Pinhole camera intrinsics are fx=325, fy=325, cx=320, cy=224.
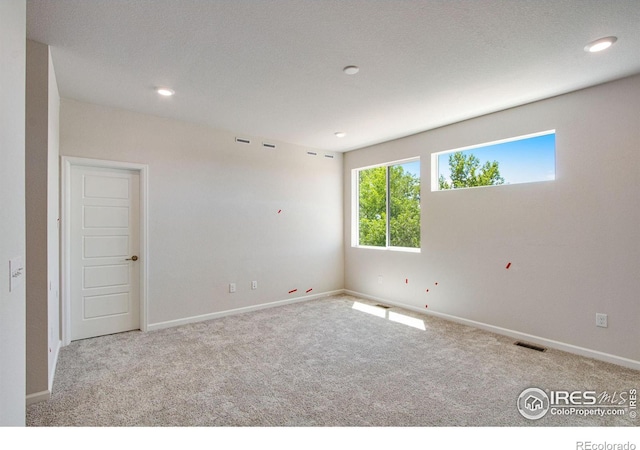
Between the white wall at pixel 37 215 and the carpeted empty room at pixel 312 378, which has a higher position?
the white wall at pixel 37 215

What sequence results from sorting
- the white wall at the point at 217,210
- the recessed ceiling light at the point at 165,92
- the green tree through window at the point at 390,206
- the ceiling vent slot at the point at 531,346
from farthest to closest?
1. the green tree through window at the point at 390,206
2. the white wall at the point at 217,210
3. the ceiling vent slot at the point at 531,346
4. the recessed ceiling light at the point at 165,92

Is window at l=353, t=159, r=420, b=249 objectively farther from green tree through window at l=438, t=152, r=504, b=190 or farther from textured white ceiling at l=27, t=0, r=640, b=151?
textured white ceiling at l=27, t=0, r=640, b=151

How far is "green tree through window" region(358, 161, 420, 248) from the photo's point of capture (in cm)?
498

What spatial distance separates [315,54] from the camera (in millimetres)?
2574

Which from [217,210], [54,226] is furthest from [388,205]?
[54,226]

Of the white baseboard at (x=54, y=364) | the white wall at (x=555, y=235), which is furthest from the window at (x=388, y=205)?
the white baseboard at (x=54, y=364)

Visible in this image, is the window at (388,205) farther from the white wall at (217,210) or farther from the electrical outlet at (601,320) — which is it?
the electrical outlet at (601,320)

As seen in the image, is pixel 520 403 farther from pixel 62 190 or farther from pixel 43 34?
pixel 62 190

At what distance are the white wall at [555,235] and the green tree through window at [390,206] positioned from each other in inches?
11.2

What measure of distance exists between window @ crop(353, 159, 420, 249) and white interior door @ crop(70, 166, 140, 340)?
358cm

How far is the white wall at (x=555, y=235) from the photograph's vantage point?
297 centimetres
